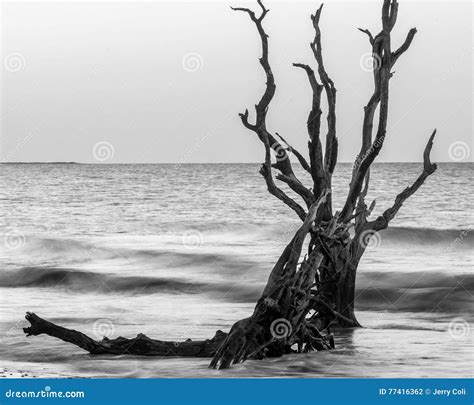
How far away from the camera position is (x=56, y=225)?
35.8 m

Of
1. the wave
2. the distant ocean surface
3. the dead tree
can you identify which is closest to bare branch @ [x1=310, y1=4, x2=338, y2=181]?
the dead tree

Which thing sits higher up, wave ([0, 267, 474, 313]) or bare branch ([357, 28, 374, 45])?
bare branch ([357, 28, 374, 45])

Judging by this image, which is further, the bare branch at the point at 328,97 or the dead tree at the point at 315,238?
the bare branch at the point at 328,97

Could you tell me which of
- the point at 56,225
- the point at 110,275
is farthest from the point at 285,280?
the point at 56,225
